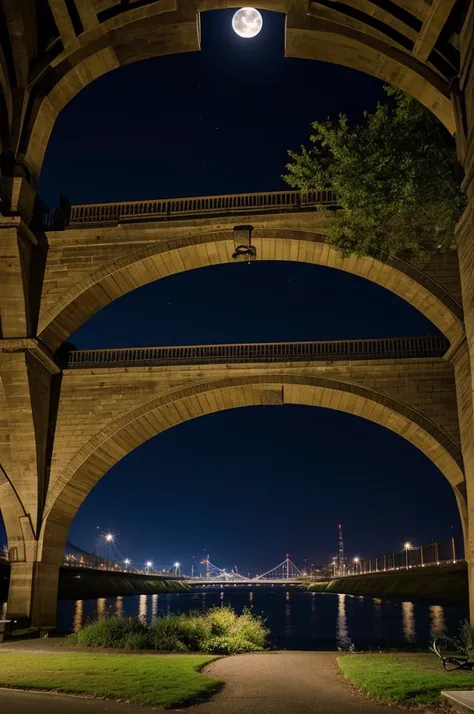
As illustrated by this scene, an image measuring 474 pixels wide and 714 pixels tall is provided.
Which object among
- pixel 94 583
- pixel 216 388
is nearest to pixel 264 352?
pixel 216 388

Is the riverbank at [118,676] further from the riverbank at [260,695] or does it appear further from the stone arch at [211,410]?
the stone arch at [211,410]

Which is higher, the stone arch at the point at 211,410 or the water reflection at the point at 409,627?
the stone arch at the point at 211,410

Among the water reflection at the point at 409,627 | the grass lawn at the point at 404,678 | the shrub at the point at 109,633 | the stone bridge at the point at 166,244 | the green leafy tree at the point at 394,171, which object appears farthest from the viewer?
the water reflection at the point at 409,627

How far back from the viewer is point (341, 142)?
33.1 feet

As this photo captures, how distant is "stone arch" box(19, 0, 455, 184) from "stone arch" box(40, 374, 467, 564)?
734 centimetres

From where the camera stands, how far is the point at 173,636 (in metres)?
11.5

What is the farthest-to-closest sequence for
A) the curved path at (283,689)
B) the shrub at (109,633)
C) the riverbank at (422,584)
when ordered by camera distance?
the riverbank at (422,584) < the shrub at (109,633) < the curved path at (283,689)

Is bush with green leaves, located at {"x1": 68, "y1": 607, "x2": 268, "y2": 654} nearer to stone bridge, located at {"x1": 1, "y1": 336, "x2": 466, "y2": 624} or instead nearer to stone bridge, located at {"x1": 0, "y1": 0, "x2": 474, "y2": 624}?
stone bridge, located at {"x1": 0, "y1": 0, "x2": 474, "y2": 624}

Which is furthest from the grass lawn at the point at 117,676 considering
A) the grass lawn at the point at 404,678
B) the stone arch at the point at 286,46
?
the stone arch at the point at 286,46

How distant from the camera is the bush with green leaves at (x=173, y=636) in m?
11.4

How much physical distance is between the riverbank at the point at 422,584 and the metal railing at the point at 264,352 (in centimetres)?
2137

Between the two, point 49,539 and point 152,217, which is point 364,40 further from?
point 49,539

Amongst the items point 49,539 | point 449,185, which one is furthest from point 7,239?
point 449,185

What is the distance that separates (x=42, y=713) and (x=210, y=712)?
5.20 ft
